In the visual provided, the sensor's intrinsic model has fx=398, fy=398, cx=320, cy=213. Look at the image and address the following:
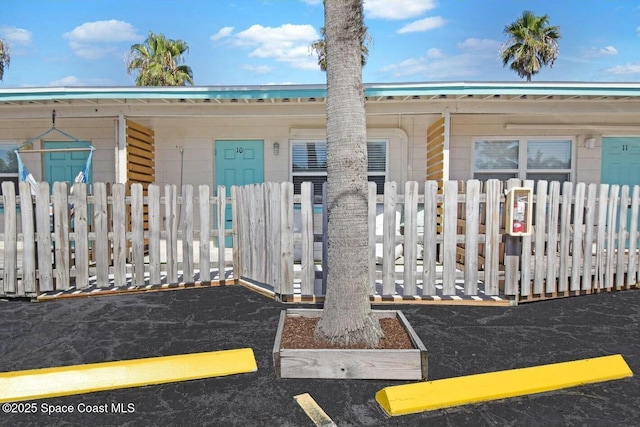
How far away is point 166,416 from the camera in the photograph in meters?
2.37

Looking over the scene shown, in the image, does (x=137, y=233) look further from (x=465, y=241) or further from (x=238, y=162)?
(x=465, y=241)

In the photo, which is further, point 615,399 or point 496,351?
point 496,351

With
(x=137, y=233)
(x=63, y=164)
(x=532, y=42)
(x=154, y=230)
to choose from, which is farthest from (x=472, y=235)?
(x=532, y=42)

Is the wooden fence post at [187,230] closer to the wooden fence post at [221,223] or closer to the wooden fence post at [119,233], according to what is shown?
the wooden fence post at [221,223]

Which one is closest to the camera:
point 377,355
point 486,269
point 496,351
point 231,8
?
point 377,355

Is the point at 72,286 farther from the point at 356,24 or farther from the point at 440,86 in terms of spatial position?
the point at 440,86

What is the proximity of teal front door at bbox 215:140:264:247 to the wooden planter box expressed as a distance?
5.49m

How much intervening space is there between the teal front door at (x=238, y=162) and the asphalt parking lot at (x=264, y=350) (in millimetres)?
3371

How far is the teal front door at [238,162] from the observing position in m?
8.03

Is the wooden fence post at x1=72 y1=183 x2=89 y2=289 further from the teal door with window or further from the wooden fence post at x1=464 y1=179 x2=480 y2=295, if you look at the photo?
the teal door with window

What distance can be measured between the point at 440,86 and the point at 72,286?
5.96 m

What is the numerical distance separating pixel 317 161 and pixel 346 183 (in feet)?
17.0

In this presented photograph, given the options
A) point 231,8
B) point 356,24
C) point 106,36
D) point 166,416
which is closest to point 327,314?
point 166,416

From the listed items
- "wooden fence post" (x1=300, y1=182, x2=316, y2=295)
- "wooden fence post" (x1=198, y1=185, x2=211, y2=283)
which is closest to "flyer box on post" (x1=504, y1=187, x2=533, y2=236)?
"wooden fence post" (x1=300, y1=182, x2=316, y2=295)
